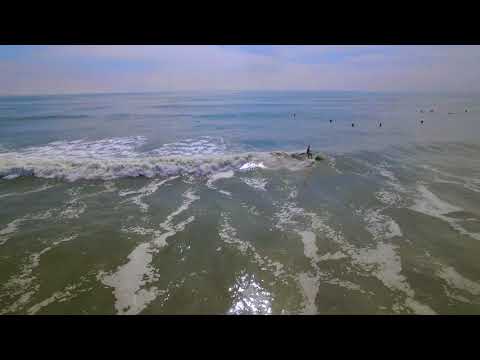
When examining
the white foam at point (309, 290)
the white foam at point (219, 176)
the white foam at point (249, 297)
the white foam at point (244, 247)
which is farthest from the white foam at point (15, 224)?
the white foam at point (309, 290)

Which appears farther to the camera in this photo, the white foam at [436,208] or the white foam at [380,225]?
the white foam at [436,208]

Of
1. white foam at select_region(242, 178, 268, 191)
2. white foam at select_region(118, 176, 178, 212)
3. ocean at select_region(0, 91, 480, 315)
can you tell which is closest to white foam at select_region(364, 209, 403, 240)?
ocean at select_region(0, 91, 480, 315)

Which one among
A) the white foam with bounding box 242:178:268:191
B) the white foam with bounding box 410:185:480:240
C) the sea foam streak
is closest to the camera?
the white foam with bounding box 410:185:480:240

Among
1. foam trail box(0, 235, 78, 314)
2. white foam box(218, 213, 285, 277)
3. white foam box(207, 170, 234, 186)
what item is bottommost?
foam trail box(0, 235, 78, 314)

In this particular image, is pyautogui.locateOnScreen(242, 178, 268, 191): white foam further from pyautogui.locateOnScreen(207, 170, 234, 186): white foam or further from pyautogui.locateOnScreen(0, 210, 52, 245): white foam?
pyautogui.locateOnScreen(0, 210, 52, 245): white foam

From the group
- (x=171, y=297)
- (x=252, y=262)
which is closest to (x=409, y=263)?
(x=252, y=262)

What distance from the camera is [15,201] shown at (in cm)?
1236

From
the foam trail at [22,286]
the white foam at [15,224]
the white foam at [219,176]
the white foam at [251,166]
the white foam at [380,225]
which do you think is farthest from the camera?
the white foam at [251,166]

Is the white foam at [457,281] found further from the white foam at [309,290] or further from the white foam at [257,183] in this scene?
the white foam at [257,183]

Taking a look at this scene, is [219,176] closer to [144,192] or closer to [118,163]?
[144,192]

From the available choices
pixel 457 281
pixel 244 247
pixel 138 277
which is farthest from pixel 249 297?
pixel 457 281

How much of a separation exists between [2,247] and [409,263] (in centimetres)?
1263

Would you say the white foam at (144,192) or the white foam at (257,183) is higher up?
the white foam at (257,183)
